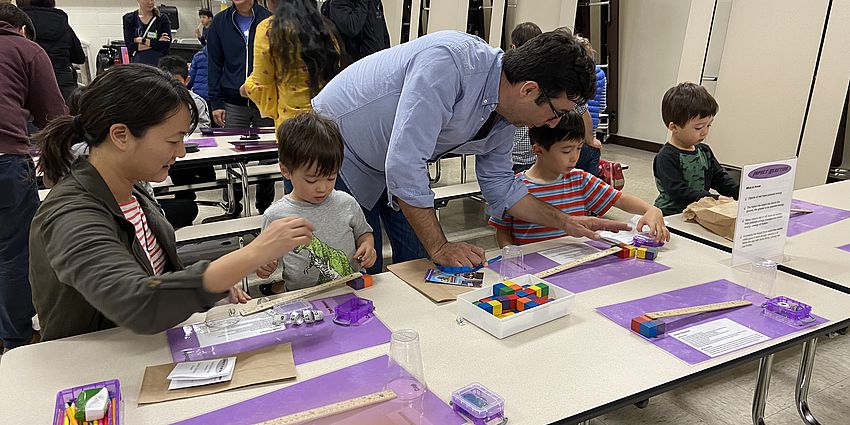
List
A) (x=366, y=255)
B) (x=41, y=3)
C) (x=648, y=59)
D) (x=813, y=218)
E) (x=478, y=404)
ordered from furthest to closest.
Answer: (x=648, y=59), (x=41, y=3), (x=813, y=218), (x=366, y=255), (x=478, y=404)

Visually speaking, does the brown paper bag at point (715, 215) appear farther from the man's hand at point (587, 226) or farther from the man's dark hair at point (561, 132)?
the man's dark hair at point (561, 132)

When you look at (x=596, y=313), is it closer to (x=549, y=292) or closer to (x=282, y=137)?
(x=549, y=292)

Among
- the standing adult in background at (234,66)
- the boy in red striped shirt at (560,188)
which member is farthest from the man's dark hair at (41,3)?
the boy in red striped shirt at (560,188)

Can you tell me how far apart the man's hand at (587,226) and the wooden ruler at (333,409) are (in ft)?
3.42

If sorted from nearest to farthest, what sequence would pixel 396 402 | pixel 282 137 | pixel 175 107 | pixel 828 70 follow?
pixel 396 402, pixel 175 107, pixel 282 137, pixel 828 70

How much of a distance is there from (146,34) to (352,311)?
6121 millimetres

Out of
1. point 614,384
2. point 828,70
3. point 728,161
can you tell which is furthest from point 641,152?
point 614,384

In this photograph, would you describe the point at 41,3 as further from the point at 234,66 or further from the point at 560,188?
the point at 560,188

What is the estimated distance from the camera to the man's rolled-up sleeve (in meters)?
1.58

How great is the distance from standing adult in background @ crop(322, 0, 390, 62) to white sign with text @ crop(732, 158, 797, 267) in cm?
243

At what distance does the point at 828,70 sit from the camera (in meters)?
4.85

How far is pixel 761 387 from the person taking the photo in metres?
1.71

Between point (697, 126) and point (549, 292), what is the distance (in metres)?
1.51

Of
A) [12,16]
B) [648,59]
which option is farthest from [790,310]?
[648,59]
